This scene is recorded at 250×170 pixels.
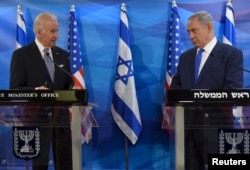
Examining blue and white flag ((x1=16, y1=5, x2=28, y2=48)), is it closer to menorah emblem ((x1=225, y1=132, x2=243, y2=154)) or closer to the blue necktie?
the blue necktie

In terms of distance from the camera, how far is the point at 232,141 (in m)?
2.45

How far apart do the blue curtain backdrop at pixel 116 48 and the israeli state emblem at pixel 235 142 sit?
331 cm

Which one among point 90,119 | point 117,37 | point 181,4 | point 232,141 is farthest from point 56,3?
point 232,141

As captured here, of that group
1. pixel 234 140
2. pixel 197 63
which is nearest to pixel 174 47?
pixel 197 63

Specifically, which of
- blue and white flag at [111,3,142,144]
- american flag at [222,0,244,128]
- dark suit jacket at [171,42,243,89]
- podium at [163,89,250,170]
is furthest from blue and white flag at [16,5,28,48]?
podium at [163,89,250,170]

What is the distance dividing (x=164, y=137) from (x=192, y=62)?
1.53 meters

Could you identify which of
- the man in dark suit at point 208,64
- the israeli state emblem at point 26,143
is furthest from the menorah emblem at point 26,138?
the man in dark suit at point 208,64

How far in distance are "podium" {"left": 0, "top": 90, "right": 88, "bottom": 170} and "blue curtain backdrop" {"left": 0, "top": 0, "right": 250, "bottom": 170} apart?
3025 millimetres

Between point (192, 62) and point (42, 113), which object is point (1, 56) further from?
point (42, 113)

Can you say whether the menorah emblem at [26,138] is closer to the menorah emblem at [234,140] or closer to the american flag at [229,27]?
the menorah emblem at [234,140]

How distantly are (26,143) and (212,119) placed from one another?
1.12 metres

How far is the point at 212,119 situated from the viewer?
8.32ft

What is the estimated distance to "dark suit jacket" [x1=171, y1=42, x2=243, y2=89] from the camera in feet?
14.3

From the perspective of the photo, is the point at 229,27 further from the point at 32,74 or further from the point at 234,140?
the point at 234,140
